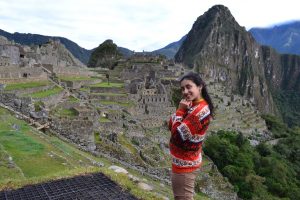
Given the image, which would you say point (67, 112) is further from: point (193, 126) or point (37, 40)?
point (37, 40)

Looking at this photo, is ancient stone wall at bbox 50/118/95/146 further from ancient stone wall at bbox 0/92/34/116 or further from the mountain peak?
the mountain peak

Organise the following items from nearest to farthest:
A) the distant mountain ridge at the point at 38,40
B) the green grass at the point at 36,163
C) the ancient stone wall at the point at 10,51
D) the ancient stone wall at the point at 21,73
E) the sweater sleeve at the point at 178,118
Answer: the sweater sleeve at the point at 178,118, the green grass at the point at 36,163, the ancient stone wall at the point at 21,73, the ancient stone wall at the point at 10,51, the distant mountain ridge at the point at 38,40

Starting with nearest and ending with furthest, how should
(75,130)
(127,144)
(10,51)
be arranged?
(75,130), (127,144), (10,51)

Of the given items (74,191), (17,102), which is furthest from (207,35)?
(74,191)

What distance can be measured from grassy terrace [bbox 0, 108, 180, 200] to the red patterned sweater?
282 cm

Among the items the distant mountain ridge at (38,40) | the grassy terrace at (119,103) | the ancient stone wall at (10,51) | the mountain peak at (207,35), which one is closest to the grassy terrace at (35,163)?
the grassy terrace at (119,103)

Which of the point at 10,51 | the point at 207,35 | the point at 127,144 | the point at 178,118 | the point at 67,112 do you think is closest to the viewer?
the point at 178,118

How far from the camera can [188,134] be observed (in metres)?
5.77

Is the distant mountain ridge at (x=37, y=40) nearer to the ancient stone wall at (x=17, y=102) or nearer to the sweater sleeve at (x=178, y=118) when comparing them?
the ancient stone wall at (x=17, y=102)

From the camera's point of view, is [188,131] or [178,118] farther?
[178,118]

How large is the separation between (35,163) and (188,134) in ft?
25.0

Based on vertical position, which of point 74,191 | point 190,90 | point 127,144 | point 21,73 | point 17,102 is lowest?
point 127,144

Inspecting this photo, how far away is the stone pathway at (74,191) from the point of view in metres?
8.28

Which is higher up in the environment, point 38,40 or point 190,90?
point 38,40
